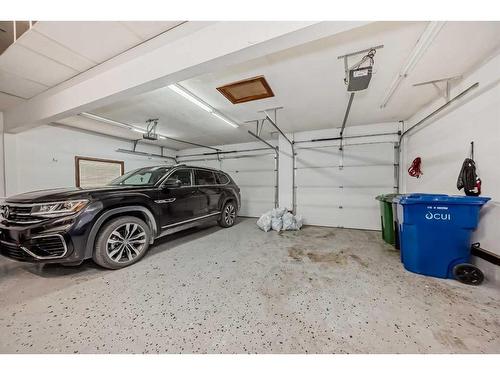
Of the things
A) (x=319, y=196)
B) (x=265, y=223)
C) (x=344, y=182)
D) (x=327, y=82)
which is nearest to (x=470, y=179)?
(x=327, y=82)

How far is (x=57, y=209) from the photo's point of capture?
211 centimetres

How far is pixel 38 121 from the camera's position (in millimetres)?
3121

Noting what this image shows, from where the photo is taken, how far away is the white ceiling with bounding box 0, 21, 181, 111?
5.84 ft

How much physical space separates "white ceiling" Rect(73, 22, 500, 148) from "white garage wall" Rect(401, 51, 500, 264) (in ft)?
1.22

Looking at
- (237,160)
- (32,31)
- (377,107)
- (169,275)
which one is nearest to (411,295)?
(169,275)

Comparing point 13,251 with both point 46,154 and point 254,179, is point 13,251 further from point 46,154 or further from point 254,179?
point 254,179

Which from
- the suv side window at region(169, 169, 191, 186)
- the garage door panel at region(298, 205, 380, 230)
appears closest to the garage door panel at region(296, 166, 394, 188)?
the garage door panel at region(298, 205, 380, 230)

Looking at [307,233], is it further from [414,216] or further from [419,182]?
[419,182]

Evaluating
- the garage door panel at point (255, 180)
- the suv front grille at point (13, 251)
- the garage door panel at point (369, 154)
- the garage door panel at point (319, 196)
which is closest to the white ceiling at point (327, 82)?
the garage door panel at point (369, 154)

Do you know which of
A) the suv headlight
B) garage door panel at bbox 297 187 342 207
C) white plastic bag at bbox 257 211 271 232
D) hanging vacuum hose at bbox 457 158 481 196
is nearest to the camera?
the suv headlight

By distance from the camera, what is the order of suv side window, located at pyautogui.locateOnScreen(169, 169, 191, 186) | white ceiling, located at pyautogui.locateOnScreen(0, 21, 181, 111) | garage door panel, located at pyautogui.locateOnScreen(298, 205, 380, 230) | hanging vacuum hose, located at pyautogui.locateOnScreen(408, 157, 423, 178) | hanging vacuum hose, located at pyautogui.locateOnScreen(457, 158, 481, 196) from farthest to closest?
garage door panel, located at pyautogui.locateOnScreen(298, 205, 380, 230) < hanging vacuum hose, located at pyautogui.locateOnScreen(408, 157, 423, 178) < suv side window, located at pyautogui.locateOnScreen(169, 169, 191, 186) < hanging vacuum hose, located at pyautogui.locateOnScreen(457, 158, 481, 196) < white ceiling, located at pyautogui.locateOnScreen(0, 21, 181, 111)

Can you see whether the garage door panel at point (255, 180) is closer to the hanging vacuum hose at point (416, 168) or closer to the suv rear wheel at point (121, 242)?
the hanging vacuum hose at point (416, 168)

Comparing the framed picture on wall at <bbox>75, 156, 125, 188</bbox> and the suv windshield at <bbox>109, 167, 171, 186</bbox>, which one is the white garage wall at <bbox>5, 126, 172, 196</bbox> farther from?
the suv windshield at <bbox>109, 167, 171, 186</bbox>
